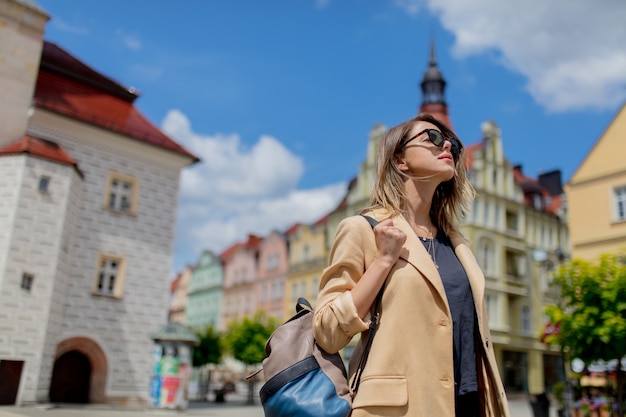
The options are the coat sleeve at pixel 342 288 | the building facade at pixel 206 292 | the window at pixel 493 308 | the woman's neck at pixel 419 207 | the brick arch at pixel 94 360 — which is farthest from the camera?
the building facade at pixel 206 292

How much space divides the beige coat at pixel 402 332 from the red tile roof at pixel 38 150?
1867 centimetres

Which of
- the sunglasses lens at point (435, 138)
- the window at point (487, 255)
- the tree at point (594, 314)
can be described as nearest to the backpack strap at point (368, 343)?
the sunglasses lens at point (435, 138)

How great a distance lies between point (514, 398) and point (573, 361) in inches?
884

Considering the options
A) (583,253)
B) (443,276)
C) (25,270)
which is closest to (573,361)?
(583,253)

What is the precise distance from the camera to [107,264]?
21516mm

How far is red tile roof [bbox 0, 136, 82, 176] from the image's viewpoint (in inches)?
732

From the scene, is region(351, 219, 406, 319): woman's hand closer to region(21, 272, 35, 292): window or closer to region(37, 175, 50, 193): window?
region(21, 272, 35, 292): window

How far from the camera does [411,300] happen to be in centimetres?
227

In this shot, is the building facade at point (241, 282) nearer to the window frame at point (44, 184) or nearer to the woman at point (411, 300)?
the window frame at point (44, 184)

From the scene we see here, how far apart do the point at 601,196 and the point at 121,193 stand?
19303 millimetres

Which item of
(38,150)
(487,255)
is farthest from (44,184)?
(487,255)

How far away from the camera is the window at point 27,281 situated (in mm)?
17625

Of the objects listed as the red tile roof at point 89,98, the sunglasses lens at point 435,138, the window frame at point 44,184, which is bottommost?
the sunglasses lens at point 435,138

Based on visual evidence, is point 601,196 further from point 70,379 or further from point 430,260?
point 430,260
